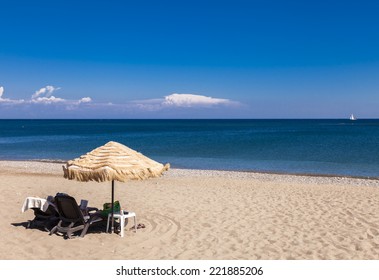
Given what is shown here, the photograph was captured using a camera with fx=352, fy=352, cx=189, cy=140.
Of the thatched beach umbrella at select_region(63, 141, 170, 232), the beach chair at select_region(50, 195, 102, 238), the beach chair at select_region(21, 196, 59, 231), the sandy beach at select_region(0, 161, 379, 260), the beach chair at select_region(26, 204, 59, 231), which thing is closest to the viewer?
the sandy beach at select_region(0, 161, 379, 260)

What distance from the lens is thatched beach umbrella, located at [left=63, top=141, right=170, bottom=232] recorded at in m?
8.15

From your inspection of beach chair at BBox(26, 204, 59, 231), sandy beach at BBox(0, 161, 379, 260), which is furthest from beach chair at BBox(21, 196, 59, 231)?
sandy beach at BBox(0, 161, 379, 260)

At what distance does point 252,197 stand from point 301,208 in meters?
2.55

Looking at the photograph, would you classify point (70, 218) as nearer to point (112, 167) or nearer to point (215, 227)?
point (112, 167)

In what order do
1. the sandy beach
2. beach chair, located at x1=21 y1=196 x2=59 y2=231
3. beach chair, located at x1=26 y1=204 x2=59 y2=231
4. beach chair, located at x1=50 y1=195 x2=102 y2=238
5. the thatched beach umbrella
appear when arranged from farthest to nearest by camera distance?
beach chair, located at x1=26 y1=204 x2=59 y2=231
beach chair, located at x1=21 y1=196 x2=59 y2=231
beach chair, located at x1=50 y1=195 x2=102 y2=238
the thatched beach umbrella
the sandy beach

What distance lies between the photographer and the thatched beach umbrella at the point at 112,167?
8145mm

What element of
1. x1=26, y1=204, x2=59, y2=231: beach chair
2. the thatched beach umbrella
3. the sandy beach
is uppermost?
the thatched beach umbrella

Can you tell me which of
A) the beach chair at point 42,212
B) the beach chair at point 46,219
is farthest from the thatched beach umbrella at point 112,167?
the beach chair at point 46,219

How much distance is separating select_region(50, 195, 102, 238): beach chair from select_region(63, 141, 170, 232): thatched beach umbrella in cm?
63

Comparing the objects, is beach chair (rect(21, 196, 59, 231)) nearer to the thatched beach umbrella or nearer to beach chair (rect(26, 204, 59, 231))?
beach chair (rect(26, 204, 59, 231))

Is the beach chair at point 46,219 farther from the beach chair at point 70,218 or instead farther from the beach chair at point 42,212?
the beach chair at point 70,218
